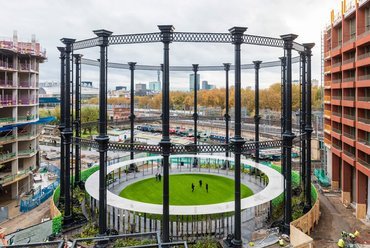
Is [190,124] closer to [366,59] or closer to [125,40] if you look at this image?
[366,59]

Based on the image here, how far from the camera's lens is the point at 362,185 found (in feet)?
95.9

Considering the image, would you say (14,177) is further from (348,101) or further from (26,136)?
(348,101)

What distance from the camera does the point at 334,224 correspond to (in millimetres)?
25812

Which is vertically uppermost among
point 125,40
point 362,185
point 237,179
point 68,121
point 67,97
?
point 125,40

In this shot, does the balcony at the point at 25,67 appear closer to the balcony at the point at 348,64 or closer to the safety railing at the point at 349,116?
the balcony at the point at 348,64

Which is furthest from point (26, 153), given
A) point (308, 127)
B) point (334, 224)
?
point (334, 224)

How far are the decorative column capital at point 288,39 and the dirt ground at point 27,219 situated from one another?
25.3 meters

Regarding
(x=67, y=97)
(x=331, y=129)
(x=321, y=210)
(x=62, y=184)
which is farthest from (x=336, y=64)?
(x=62, y=184)

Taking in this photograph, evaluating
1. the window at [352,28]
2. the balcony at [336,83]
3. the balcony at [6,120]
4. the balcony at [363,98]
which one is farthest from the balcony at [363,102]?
the balcony at [6,120]

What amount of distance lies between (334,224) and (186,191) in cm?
1422

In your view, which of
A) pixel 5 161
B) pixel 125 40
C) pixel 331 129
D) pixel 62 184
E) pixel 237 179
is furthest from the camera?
pixel 331 129

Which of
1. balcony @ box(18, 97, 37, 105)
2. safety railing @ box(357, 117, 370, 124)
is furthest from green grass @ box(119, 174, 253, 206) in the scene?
balcony @ box(18, 97, 37, 105)

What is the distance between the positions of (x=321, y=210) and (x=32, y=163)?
36.9 m

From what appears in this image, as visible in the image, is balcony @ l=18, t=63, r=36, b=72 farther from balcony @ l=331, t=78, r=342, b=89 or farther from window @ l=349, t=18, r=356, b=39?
window @ l=349, t=18, r=356, b=39
